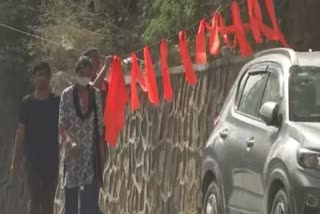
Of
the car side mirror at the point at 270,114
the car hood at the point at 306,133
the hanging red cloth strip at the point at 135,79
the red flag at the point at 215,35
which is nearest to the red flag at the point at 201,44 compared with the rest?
the red flag at the point at 215,35

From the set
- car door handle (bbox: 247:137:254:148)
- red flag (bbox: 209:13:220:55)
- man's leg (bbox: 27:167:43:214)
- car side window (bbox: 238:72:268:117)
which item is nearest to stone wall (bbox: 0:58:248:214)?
red flag (bbox: 209:13:220:55)

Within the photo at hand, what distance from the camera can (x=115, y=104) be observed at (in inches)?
471

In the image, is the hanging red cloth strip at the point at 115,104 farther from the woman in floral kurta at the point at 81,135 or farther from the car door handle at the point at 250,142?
the car door handle at the point at 250,142

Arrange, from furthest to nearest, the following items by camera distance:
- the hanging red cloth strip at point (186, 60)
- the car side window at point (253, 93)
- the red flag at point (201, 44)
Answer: the hanging red cloth strip at point (186, 60) → the red flag at point (201, 44) → the car side window at point (253, 93)

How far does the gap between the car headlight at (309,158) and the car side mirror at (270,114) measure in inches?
27.8

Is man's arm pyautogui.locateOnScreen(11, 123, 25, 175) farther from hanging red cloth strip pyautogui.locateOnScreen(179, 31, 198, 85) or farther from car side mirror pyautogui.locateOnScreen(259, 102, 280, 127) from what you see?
car side mirror pyautogui.locateOnScreen(259, 102, 280, 127)

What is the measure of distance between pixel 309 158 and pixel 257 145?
101 cm

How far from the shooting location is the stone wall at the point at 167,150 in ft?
38.8

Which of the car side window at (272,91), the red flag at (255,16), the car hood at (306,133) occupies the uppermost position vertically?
the red flag at (255,16)

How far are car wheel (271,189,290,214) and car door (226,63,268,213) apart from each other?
0.75 metres

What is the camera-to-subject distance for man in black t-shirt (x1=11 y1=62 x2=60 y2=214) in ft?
31.5

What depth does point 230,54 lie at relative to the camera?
38.8 ft

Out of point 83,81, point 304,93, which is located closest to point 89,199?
point 83,81

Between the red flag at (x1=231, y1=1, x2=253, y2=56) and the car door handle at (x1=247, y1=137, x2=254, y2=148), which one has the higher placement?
the red flag at (x1=231, y1=1, x2=253, y2=56)
